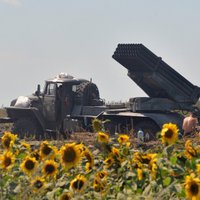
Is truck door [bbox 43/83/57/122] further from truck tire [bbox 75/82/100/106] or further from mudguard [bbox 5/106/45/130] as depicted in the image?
truck tire [bbox 75/82/100/106]

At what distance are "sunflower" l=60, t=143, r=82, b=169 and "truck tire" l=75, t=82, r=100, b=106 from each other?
18189 millimetres

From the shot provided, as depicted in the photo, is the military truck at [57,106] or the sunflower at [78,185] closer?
the sunflower at [78,185]

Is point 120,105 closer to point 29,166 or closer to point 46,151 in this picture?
point 46,151

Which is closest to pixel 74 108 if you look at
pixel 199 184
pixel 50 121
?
pixel 50 121

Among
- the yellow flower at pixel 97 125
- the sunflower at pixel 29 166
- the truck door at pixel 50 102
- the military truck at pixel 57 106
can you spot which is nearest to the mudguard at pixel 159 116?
the military truck at pixel 57 106

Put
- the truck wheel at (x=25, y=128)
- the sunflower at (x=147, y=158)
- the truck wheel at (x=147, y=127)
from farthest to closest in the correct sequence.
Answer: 1. the truck wheel at (x=25, y=128)
2. the truck wheel at (x=147, y=127)
3. the sunflower at (x=147, y=158)

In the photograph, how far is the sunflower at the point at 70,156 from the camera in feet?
16.2

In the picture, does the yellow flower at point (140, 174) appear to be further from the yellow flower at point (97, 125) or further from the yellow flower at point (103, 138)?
the yellow flower at point (97, 125)

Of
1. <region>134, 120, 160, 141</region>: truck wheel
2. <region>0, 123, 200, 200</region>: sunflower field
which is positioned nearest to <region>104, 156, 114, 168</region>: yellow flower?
<region>0, 123, 200, 200</region>: sunflower field

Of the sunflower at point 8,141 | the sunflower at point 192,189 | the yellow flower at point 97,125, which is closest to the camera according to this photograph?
the sunflower at point 192,189

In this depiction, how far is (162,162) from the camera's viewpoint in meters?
4.97

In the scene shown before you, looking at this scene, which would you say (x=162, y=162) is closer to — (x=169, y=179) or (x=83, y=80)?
(x=169, y=179)

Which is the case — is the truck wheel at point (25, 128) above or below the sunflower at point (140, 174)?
above

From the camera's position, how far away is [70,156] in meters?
4.96
